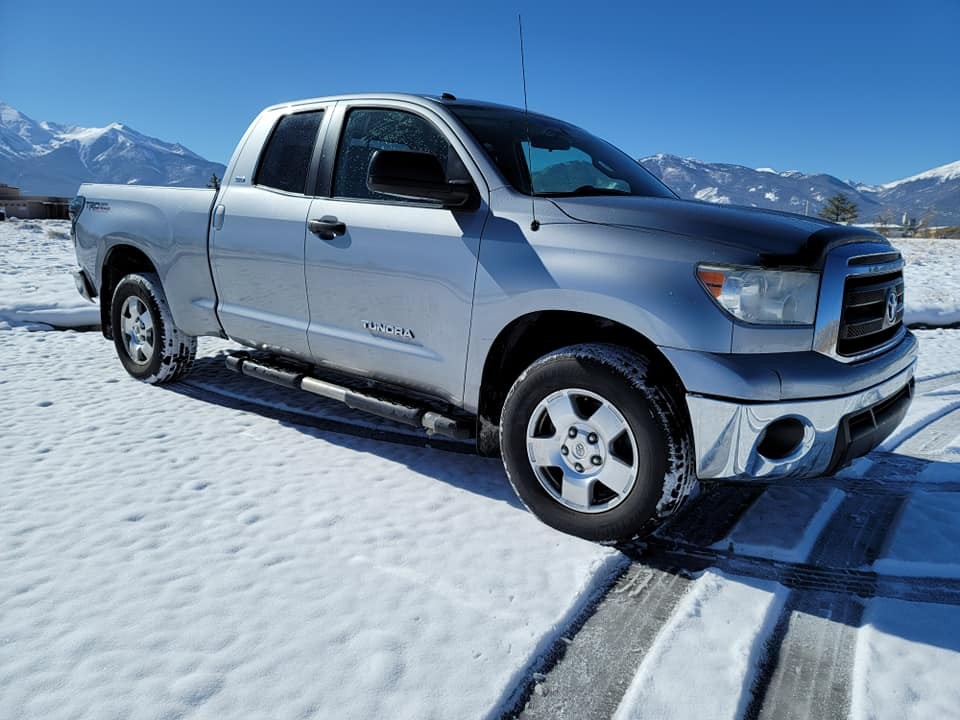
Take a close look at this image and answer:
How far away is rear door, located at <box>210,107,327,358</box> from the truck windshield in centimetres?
105

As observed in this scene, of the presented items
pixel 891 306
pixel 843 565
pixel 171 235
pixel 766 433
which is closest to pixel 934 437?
pixel 891 306

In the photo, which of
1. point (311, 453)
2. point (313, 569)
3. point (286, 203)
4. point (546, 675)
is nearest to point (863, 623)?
point (546, 675)

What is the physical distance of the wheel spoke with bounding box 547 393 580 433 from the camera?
9.04 feet

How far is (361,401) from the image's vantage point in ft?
11.5

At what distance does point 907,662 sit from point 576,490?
1.24 meters

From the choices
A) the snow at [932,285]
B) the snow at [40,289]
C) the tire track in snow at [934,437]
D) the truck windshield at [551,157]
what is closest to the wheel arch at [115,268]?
the snow at [40,289]

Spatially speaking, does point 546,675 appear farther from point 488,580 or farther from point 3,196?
point 3,196

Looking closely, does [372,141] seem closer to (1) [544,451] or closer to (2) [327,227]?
(2) [327,227]

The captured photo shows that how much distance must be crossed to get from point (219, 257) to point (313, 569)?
2389mm

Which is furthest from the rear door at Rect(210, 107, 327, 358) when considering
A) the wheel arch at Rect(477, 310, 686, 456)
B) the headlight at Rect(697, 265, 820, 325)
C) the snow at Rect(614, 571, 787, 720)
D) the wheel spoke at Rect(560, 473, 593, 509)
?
the snow at Rect(614, 571, 787, 720)

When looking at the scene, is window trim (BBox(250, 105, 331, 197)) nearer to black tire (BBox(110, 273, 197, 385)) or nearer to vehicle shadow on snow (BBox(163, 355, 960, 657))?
black tire (BBox(110, 273, 197, 385))

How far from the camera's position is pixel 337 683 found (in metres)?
1.92

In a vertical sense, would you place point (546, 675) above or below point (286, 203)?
below

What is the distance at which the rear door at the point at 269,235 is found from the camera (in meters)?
3.78
